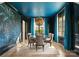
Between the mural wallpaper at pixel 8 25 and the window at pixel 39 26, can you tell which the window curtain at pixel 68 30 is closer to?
the window at pixel 39 26

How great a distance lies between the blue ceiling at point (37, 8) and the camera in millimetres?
5605

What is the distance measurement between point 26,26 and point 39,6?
0.63 m

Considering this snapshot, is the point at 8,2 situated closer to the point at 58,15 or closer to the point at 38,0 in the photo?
the point at 38,0

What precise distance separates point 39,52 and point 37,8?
1197 millimetres

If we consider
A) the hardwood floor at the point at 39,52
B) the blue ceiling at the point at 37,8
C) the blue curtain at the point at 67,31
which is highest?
the blue ceiling at the point at 37,8

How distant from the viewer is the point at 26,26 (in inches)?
226

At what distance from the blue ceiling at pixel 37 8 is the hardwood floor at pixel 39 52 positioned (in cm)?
85

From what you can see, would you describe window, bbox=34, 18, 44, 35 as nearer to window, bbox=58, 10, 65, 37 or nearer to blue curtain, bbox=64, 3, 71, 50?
window, bbox=58, 10, 65, 37

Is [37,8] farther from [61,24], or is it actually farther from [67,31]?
[67,31]

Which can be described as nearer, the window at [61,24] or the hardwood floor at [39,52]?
the hardwood floor at [39,52]

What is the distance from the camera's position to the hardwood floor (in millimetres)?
5512

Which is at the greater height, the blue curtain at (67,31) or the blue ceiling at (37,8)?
the blue ceiling at (37,8)

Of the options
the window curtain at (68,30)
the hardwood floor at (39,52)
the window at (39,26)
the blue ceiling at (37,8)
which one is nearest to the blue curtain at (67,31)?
the window curtain at (68,30)

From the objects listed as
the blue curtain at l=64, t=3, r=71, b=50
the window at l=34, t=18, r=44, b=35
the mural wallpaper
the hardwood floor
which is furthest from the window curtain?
the mural wallpaper
